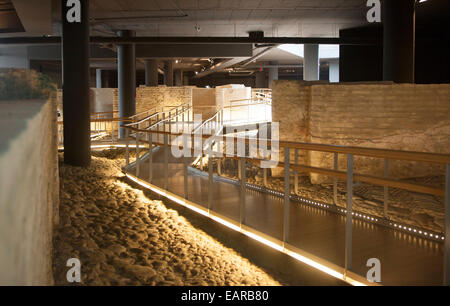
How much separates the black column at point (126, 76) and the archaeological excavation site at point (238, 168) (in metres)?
0.07

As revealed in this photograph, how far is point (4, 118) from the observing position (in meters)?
1.84

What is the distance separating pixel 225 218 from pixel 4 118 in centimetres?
299

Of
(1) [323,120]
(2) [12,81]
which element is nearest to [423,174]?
(1) [323,120]

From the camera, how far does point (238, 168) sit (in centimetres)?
770

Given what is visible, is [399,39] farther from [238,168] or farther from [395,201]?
[238,168]

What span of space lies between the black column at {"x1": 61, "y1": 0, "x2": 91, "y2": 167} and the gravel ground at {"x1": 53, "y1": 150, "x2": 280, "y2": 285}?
6.41 feet

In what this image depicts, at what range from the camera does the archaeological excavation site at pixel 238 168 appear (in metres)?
3.02

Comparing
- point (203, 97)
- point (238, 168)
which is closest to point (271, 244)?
point (238, 168)

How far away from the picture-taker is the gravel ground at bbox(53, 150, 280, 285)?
3.86m

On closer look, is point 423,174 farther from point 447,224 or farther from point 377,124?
point 447,224
